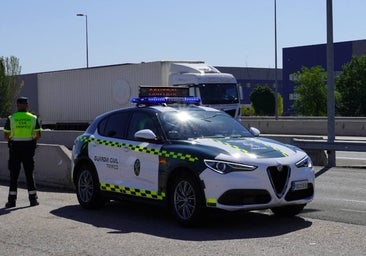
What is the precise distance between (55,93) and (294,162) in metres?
31.1

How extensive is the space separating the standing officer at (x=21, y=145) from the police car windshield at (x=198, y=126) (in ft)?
9.26

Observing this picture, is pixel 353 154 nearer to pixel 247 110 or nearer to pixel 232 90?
pixel 232 90

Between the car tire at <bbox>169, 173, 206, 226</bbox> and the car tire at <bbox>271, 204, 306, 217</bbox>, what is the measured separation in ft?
4.34

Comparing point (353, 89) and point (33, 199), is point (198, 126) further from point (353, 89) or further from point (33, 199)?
point (353, 89)

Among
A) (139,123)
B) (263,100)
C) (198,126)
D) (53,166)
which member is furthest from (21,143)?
(263,100)

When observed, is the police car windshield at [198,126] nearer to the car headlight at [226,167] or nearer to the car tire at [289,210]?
the car headlight at [226,167]

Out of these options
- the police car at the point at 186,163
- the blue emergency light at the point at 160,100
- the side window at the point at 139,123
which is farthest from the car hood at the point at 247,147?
the blue emergency light at the point at 160,100

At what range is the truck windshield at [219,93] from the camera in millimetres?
26656

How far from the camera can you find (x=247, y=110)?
68625 millimetres

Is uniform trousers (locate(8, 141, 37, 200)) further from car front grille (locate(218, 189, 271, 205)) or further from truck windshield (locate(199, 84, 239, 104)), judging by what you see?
truck windshield (locate(199, 84, 239, 104))

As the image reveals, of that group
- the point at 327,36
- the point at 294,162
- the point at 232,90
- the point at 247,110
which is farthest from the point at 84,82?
the point at 247,110

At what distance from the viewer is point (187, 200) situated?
8.78m

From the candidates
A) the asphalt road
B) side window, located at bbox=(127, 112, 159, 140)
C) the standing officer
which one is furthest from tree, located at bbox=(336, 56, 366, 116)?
side window, located at bbox=(127, 112, 159, 140)

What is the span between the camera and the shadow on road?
27.5 ft
